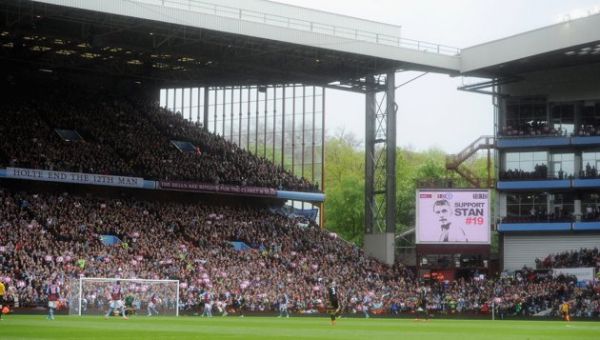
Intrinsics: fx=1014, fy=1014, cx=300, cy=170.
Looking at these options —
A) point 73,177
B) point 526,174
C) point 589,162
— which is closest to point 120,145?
point 73,177

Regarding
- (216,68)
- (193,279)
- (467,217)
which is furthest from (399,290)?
(216,68)

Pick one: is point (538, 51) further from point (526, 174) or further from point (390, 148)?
point (390, 148)

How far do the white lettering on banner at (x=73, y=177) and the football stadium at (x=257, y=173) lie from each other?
0.11 meters

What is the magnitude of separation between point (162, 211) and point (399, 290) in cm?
1742

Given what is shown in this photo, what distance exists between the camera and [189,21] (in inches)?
2475

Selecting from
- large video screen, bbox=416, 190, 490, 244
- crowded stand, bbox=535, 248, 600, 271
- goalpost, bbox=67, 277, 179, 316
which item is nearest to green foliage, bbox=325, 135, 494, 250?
crowded stand, bbox=535, 248, 600, 271

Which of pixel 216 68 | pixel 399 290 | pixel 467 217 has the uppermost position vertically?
pixel 216 68

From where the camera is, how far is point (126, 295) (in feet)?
175

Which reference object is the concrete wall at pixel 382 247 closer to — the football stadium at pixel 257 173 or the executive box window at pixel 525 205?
the football stadium at pixel 257 173

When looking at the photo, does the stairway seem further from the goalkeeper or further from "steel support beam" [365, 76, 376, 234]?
the goalkeeper

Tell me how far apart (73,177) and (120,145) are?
303 inches

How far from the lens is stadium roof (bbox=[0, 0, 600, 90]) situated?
62.8 m

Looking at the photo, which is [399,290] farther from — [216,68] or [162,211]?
[216,68]

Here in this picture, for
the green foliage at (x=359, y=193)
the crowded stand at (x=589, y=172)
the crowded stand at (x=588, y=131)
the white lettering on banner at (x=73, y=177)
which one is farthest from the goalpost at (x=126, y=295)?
the green foliage at (x=359, y=193)
